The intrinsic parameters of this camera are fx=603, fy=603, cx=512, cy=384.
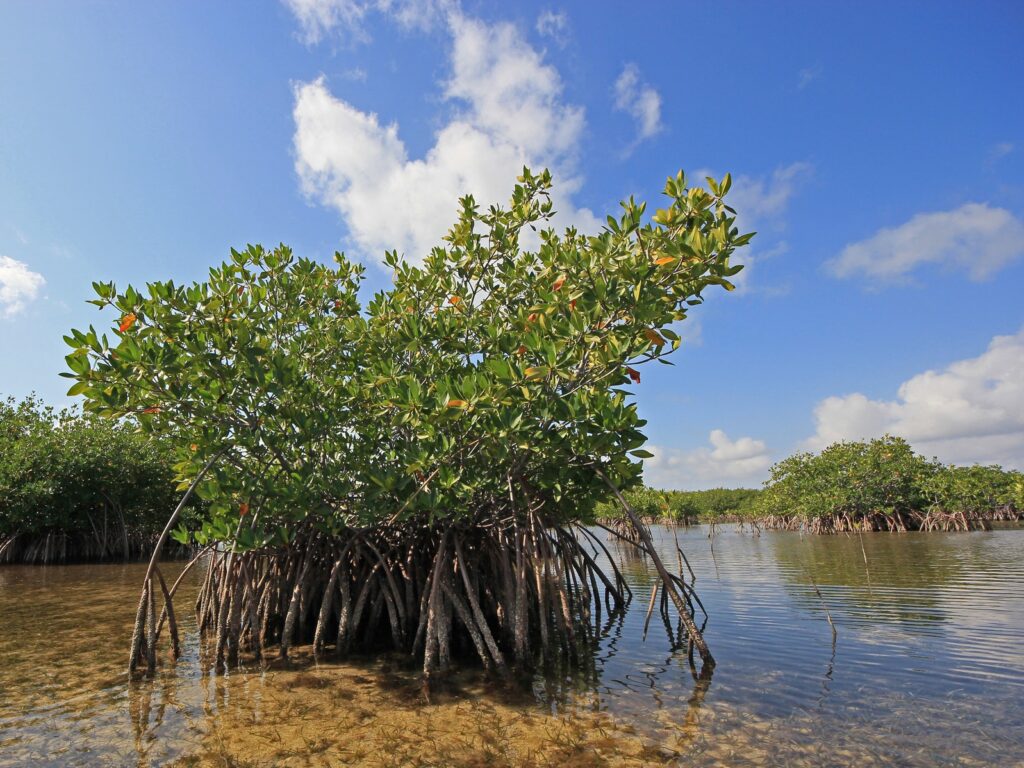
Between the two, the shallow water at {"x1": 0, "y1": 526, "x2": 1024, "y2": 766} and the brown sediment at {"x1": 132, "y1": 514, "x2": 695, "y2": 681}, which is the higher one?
the brown sediment at {"x1": 132, "y1": 514, "x2": 695, "y2": 681}

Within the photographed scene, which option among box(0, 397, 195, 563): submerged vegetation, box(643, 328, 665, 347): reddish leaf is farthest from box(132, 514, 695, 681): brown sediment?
box(0, 397, 195, 563): submerged vegetation

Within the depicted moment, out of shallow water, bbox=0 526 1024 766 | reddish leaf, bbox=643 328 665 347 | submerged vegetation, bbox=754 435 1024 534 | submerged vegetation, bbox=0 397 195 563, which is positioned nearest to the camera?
shallow water, bbox=0 526 1024 766

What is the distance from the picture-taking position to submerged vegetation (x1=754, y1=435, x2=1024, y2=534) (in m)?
24.9

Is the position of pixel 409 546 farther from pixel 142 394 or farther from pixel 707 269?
pixel 707 269

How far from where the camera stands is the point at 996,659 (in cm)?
555

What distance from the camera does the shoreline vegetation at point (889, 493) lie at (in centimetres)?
2495

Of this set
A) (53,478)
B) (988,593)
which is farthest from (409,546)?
(53,478)

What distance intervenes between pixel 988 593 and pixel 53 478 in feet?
72.7

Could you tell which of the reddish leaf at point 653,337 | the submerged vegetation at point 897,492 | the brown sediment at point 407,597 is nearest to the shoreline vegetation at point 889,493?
the submerged vegetation at point 897,492

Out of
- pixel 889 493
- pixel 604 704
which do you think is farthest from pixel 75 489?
pixel 889 493

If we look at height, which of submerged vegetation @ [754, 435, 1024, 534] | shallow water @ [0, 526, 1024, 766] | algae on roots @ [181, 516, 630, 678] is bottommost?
shallow water @ [0, 526, 1024, 766]

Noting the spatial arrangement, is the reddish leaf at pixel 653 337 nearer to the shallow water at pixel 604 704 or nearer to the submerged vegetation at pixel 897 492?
the shallow water at pixel 604 704

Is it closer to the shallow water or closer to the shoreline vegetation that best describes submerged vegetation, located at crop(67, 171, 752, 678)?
the shallow water

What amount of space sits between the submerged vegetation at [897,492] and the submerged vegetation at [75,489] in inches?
1027
